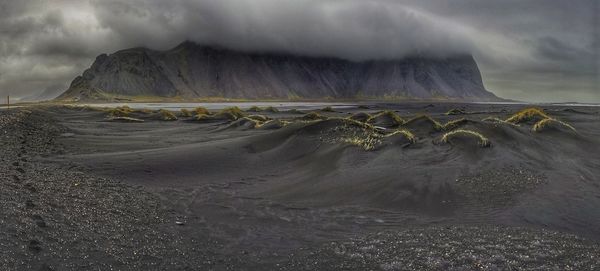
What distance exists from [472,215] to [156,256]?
656 centimetres

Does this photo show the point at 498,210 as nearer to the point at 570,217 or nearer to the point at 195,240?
the point at 570,217

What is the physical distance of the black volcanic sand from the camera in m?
7.35

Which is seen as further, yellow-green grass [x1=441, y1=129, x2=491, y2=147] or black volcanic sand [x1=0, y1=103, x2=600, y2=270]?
yellow-green grass [x1=441, y1=129, x2=491, y2=147]

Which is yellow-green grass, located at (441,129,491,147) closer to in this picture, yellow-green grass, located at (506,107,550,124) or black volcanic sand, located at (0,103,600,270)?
black volcanic sand, located at (0,103,600,270)

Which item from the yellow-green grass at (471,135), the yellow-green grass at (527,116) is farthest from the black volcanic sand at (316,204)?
the yellow-green grass at (527,116)

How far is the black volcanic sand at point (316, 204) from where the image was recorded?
7.35 metres

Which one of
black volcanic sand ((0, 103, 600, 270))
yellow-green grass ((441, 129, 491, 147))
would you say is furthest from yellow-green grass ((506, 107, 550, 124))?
yellow-green grass ((441, 129, 491, 147))

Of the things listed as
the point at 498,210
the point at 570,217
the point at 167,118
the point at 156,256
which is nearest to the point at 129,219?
the point at 156,256

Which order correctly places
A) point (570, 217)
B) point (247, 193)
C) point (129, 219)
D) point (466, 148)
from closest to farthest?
point (129, 219), point (570, 217), point (247, 193), point (466, 148)

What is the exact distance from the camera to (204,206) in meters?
10.9

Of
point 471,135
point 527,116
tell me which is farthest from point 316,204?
point 527,116

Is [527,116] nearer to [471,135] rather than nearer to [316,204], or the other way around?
[471,135]

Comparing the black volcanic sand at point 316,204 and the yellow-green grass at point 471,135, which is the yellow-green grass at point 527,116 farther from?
the yellow-green grass at point 471,135

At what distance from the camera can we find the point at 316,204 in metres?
11.1
